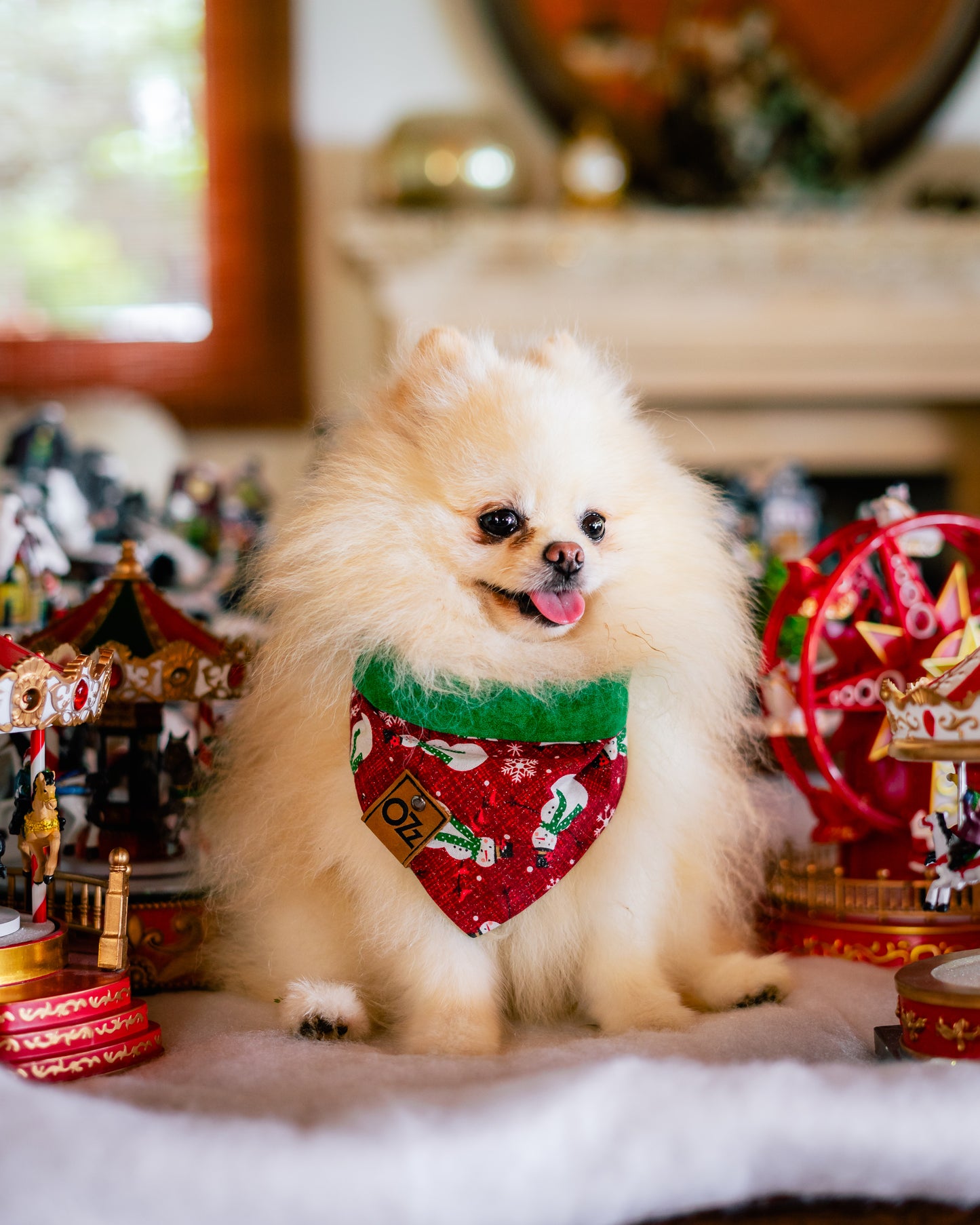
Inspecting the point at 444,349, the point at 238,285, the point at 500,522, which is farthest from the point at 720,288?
the point at 500,522

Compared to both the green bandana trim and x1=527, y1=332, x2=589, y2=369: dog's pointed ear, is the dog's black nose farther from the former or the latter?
x1=527, y1=332, x2=589, y2=369: dog's pointed ear

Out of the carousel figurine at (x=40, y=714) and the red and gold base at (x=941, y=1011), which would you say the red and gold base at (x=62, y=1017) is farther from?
the red and gold base at (x=941, y=1011)

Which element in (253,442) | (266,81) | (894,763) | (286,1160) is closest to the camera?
(286,1160)

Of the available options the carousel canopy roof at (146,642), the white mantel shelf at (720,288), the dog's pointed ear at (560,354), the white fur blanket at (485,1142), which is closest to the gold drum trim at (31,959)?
the white fur blanket at (485,1142)

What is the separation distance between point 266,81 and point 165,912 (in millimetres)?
4046

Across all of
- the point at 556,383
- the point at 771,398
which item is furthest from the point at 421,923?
the point at 771,398

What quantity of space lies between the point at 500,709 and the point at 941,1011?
46cm

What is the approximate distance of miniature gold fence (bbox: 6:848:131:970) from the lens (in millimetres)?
1036

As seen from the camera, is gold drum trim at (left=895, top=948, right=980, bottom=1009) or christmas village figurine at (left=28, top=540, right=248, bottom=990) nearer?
gold drum trim at (left=895, top=948, right=980, bottom=1009)

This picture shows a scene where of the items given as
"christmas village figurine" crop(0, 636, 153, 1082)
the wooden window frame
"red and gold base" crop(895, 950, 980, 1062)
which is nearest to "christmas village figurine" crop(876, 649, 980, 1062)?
"red and gold base" crop(895, 950, 980, 1062)

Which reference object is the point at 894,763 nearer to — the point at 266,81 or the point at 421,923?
Answer: the point at 421,923

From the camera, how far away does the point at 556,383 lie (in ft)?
4.00

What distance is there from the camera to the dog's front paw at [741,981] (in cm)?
120

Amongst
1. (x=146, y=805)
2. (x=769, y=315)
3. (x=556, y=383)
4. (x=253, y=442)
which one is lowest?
(x=146, y=805)
